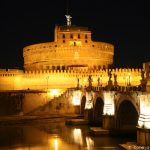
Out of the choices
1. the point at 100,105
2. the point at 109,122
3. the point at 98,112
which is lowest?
the point at 109,122

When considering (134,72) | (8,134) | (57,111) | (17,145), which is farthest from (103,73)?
(17,145)

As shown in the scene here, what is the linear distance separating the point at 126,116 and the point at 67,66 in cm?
2554

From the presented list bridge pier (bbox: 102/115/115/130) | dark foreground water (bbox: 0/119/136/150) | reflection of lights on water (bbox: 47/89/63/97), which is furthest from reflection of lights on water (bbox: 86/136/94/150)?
reflection of lights on water (bbox: 47/89/63/97)

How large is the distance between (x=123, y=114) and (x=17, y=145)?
262 inches

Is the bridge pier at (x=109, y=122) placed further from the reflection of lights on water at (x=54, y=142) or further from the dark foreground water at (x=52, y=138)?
the reflection of lights on water at (x=54, y=142)

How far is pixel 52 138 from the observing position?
24719mm

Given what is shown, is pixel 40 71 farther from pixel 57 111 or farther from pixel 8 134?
pixel 8 134

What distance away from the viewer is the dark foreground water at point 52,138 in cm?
2175

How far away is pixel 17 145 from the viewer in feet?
73.9

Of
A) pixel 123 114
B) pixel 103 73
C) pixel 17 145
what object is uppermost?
pixel 103 73

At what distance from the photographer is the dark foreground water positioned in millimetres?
21753

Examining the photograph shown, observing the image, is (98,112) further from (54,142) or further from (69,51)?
(69,51)

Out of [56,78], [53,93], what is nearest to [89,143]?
[53,93]

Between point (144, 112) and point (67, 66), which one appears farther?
point (67, 66)
